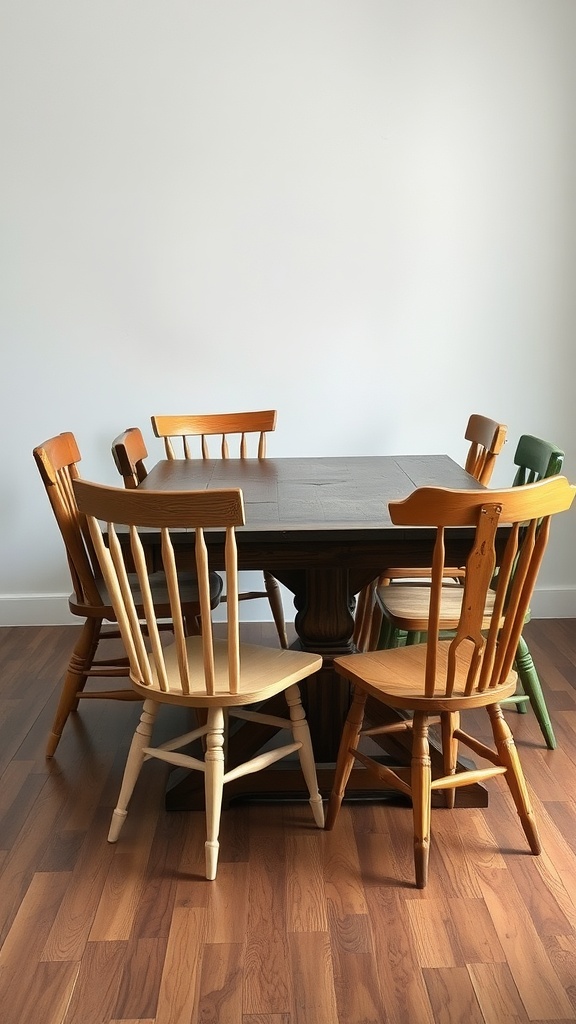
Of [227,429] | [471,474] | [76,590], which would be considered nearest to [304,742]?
[76,590]

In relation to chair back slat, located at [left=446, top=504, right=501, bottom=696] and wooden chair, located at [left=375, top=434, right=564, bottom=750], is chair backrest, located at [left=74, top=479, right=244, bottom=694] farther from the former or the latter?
wooden chair, located at [left=375, top=434, right=564, bottom=750]

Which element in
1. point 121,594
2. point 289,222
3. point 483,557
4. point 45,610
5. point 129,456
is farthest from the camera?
point 45,610

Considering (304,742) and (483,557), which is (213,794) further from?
(483,557)

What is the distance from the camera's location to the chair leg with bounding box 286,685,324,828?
2.16 meters

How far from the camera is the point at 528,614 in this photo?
235 centimetres

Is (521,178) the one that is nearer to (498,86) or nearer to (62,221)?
(498,86)

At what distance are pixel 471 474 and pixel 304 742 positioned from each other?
3.80ft

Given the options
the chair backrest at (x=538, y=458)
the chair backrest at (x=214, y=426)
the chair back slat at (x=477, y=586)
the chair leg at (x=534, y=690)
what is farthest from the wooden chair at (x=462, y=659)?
the chair backrest at (x=214, y=426)

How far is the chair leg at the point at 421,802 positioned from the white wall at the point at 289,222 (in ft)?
6.07

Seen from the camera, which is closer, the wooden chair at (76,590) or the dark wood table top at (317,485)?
the dark wood table top at (317,485)

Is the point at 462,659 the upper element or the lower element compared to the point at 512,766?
upper

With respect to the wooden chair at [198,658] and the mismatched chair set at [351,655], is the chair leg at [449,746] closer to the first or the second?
the mismatched chair set at [351,655]

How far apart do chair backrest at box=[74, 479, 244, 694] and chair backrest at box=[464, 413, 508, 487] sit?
115 centimetres

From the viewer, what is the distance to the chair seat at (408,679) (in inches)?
76.5
